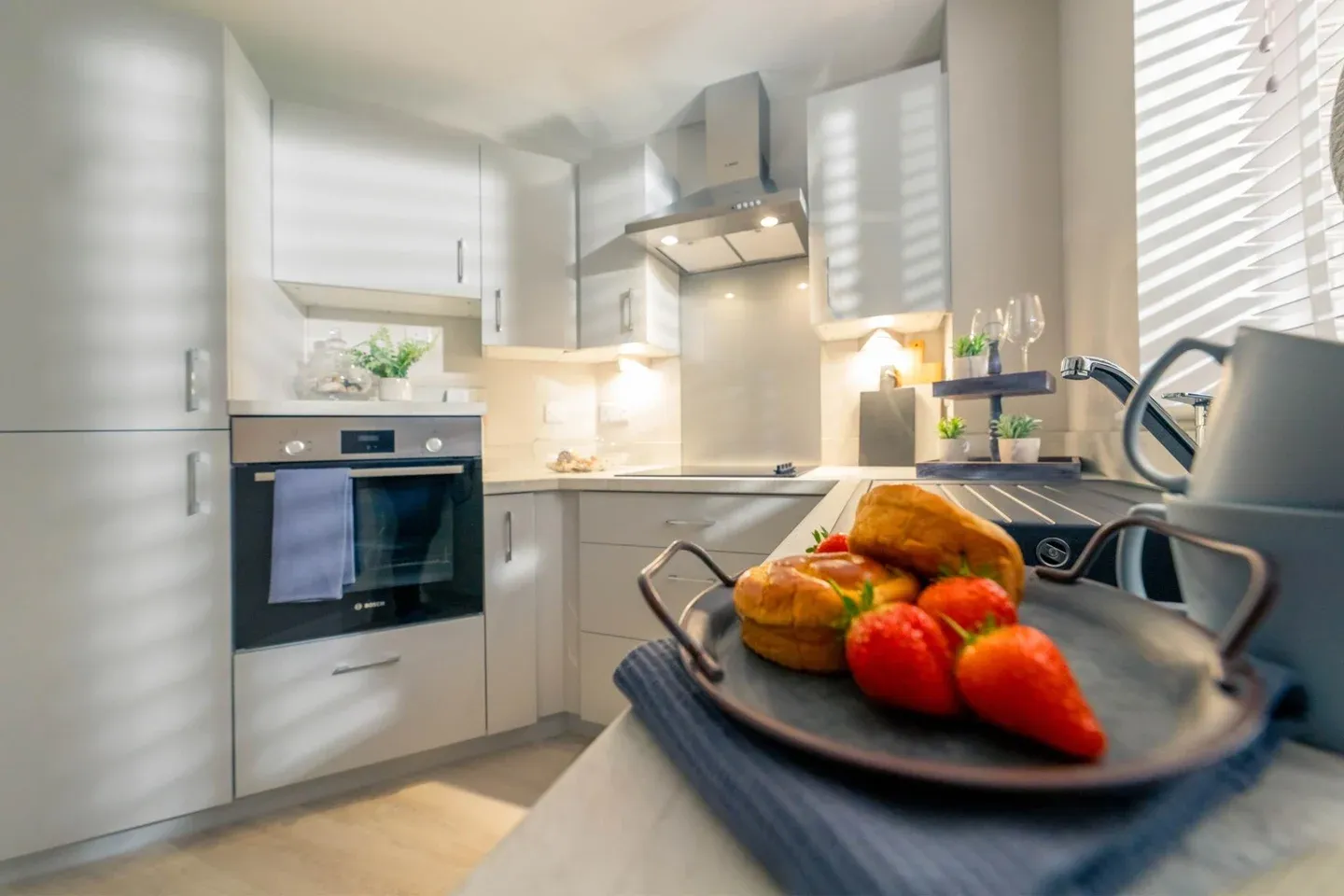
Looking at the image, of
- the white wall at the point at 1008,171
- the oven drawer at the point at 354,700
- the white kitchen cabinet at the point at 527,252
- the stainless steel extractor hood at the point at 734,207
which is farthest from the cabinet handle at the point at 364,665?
the white wall at the point at 1008,171

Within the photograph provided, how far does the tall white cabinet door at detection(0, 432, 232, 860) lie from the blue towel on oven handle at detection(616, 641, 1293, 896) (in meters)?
1.76

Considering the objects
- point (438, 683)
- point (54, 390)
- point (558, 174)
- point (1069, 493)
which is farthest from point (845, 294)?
point (54, 390)

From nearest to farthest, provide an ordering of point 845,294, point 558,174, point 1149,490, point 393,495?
point 1149,490 → point 393,495 → point 845,294 → point 558,174

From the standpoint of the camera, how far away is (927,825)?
0.18 m

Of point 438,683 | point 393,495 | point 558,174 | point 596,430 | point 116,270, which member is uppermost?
point 558,174

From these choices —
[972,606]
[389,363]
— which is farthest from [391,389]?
[972,606]

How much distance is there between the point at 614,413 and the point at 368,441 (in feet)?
3.62

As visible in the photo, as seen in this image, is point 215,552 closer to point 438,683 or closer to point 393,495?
point 393,495

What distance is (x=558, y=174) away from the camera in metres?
2.22

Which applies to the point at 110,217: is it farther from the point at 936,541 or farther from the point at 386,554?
the point at 936,541

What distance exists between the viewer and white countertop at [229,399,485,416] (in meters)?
1.51

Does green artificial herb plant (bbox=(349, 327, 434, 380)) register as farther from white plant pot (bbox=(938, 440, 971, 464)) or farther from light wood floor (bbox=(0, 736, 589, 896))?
white plant pot (bbox=(938, 440, 971, 464))

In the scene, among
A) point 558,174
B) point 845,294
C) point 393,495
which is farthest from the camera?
point 558,174

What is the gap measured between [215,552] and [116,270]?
757mm
